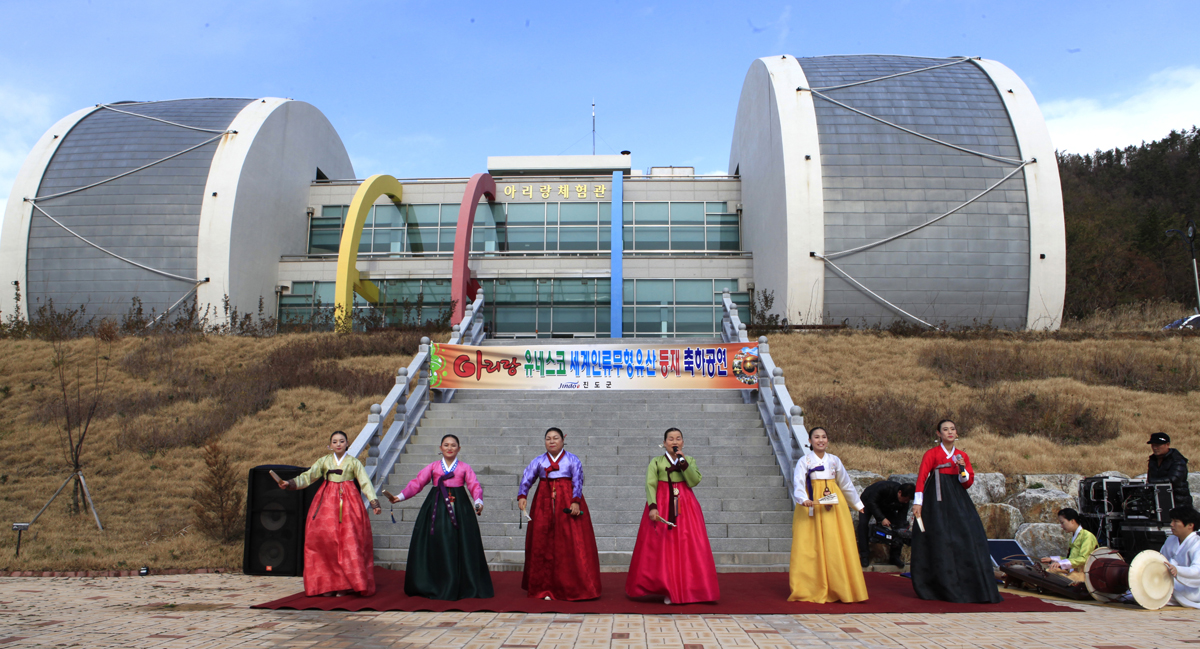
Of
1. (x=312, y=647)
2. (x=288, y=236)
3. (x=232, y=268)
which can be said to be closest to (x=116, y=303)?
(x=232, y=268)

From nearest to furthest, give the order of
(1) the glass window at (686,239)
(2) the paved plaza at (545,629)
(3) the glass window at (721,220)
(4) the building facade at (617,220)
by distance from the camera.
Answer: (2) the paved plaza at (545,629) → (4) the building facade at (617,220) → (1) the glass window at (686,239) → (3) the glass window at (721,220)

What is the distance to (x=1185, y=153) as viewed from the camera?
166ft

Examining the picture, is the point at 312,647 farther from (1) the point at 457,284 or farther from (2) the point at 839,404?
(1) the point at 457,284

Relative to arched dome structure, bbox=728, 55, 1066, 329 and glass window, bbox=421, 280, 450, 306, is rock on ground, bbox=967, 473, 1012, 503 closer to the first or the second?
arched dome structure, bbox=728, 55, 1066, 329

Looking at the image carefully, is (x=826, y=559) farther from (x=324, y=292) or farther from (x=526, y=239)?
(x=324, y=292)

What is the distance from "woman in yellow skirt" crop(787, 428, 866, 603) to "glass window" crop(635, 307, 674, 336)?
1741cm

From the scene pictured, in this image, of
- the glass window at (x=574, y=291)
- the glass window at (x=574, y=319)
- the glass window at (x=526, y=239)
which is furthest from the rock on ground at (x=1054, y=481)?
the glass window at (x=526, y=239)

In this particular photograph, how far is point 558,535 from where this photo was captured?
6.70m

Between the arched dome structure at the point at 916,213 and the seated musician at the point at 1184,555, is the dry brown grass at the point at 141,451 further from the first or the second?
the arched dome structure at the point at 916,213

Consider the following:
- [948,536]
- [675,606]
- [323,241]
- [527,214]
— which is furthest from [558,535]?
[323,241]

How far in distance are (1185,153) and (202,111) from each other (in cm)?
5974

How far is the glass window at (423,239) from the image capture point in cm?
2634

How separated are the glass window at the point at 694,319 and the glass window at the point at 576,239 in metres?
3.95

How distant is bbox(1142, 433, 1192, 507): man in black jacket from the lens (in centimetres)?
732
